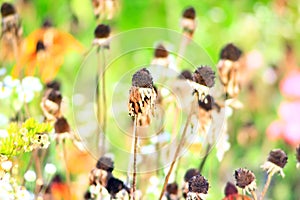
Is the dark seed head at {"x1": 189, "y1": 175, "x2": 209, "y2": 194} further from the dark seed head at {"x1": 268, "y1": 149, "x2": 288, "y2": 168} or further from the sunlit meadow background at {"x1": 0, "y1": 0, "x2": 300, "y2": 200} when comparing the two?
the sunlit meadow background at {"x1": 0, "y1": 0, "x2": 300, "y2": 200}

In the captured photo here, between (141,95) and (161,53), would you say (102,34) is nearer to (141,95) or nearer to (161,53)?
(161,53)

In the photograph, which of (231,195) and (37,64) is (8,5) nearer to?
(37,64)

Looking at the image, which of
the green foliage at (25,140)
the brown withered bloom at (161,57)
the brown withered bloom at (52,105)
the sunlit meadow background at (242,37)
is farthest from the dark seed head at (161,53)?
the sunlit meadow background at (242,37)

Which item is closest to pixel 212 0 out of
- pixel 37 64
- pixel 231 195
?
pixel 37 64

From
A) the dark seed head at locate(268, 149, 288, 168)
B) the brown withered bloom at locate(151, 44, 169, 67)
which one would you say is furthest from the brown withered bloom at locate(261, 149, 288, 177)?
the brown withered bloom at locate(151, 44, 169, 67)

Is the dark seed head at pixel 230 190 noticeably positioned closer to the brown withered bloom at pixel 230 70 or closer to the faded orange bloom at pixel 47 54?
the brown withered bloom at pixel 230 70

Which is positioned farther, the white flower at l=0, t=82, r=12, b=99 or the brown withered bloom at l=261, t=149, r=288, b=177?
the white flower at l=0, t=82, r=12, b=99
